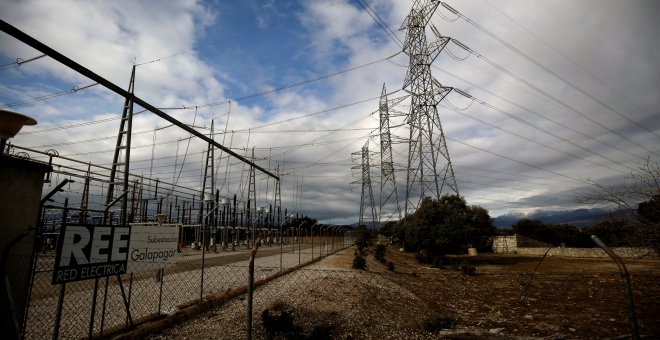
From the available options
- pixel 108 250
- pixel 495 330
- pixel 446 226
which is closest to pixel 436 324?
pixel 495 330

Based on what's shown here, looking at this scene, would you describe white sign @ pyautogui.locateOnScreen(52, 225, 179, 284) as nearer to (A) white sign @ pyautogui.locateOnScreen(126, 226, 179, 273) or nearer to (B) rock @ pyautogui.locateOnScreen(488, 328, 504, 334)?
(A) white sign @ pyautogui.locateOnScreen(126, 226, 179, 273)

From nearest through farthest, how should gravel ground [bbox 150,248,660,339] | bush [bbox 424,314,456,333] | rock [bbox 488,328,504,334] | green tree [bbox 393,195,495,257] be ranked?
gravel ground [bbox 150,248,660,339], bush [bbox 424,314,456,333], rock [bbox 488,328,504,334], green tree [bbox 393,195,495,257]

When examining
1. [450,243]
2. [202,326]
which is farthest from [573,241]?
[202,326]

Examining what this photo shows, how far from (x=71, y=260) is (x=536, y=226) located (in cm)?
8174

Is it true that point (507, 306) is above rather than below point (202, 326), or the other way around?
below

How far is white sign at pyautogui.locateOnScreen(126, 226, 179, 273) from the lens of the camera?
A: 630cm

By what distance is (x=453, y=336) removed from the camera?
748 centimetres

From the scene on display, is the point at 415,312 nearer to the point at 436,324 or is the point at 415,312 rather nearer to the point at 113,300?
the point at 436,324

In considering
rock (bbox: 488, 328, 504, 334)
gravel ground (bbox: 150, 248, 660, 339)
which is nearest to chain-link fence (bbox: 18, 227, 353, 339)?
gravel ground (bbox: 150, 248, 660, 339)

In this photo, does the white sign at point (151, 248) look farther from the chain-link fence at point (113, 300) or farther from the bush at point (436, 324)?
the bush at point (436, 324)

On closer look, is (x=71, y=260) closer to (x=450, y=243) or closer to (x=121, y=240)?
(x=121, y=240)

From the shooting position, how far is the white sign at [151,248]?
630 centimetres

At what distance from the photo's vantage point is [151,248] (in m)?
6.75

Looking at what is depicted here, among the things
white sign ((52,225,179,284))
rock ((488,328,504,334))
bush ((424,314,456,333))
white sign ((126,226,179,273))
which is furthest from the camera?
rock ((488,328,504,334))
